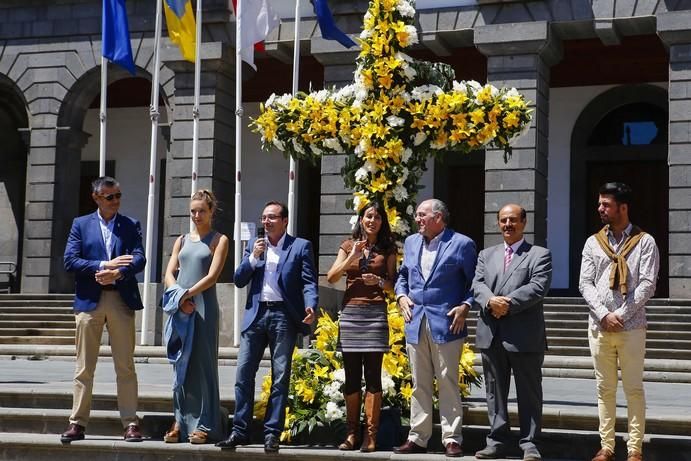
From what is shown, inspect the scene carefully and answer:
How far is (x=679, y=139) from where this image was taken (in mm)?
19438

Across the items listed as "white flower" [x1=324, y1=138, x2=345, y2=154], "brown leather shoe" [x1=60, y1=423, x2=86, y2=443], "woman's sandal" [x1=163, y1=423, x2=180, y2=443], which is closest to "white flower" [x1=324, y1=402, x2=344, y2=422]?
"woman's sandal" [x1=163, y1=423, x2=180, y2=443]

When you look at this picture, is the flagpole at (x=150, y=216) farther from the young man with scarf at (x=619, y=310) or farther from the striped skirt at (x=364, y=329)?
the young man with scarf at (x=619, y=310)

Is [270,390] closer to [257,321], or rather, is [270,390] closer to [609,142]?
[257,321]

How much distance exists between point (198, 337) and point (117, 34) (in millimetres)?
12061

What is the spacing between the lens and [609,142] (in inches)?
942

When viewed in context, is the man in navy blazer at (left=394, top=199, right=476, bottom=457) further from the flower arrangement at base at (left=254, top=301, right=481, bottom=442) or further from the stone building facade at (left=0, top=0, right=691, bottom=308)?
the stone building facade at (left=0, top=0, right=691, bottom=308)

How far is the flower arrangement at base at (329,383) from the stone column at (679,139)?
1103cm

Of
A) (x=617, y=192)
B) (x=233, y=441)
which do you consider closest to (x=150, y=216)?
(x=233, y=441)

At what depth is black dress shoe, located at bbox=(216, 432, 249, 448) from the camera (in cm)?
842

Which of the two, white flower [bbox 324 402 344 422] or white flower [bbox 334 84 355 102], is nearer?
white flower [bbox 324 402 344 422]

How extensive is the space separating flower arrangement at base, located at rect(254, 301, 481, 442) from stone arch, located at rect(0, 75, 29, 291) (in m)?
19.2

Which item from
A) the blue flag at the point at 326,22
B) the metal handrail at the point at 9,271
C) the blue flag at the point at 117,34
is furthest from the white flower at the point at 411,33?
the metal handrail at the point at 9,271

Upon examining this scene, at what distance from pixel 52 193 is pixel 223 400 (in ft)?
51.2

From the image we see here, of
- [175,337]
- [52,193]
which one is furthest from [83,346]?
[52,193]
